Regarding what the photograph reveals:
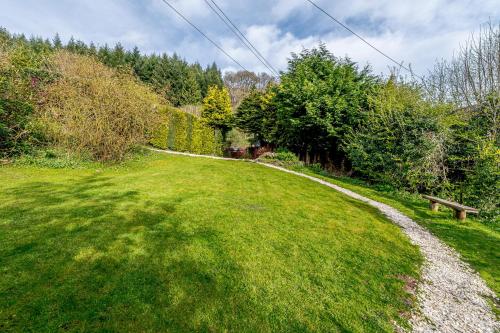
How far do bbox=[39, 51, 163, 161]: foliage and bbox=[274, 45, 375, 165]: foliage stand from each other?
9942 millimetres

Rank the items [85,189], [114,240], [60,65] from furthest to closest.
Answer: [60,65]
[85,189]
[114,240]

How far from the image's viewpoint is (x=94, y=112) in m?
11.3

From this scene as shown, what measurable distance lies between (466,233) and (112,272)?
8.37 metres

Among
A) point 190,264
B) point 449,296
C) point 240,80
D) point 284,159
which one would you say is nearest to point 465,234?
point 449,296

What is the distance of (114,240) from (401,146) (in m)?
12.0

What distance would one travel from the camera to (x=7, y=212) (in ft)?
16.2

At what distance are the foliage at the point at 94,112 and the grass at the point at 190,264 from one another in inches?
186

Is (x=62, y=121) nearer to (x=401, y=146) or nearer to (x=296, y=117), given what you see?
(x=296, y=117)

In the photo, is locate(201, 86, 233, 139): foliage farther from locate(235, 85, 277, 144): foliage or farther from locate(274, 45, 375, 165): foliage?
locate(274, 45, 375, 165): foliage

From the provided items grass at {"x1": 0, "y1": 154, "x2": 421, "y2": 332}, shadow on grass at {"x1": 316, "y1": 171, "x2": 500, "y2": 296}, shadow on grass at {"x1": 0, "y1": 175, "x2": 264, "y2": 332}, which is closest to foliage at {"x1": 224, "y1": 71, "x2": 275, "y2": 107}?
shadow on grass at {"x1": 316, "y1": 171, "x2": 500, "y2": 296}

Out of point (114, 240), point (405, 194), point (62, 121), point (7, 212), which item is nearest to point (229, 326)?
point (114, 240)

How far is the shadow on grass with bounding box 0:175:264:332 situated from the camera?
2.65m

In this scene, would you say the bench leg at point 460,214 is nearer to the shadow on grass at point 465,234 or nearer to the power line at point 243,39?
the shadow on grass at point 465,234

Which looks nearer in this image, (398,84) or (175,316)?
(175,316)
